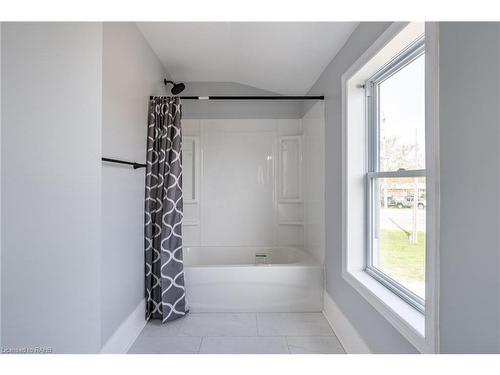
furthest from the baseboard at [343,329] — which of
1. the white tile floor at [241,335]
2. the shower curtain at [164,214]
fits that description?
the shower curtain at [164,214]

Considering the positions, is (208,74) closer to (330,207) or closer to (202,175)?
(202,175)

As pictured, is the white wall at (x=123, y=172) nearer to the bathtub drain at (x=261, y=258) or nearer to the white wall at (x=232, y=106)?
the white wall at (x=232, y=106)

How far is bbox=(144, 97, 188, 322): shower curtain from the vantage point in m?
2.39

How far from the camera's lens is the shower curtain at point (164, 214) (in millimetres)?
2393

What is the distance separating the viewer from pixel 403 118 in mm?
1631

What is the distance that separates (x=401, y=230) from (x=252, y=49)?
190cm

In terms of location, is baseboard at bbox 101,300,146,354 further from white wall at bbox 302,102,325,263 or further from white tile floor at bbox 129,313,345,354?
white wall at bbox 302,102,325,263

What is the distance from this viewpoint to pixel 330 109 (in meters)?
2.42

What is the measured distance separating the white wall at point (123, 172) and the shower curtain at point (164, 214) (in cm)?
7

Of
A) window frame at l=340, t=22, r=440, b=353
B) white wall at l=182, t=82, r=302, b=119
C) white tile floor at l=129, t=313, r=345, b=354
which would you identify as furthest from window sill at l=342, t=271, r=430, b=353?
white wall at l=182, t=82, r=302, b=119

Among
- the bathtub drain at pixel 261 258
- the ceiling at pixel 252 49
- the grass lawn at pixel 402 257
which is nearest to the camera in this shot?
the grass lawn at pixel 402 257

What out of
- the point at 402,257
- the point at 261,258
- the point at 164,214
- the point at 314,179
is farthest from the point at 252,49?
the point at 261,258

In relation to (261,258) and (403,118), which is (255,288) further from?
(403,118)
